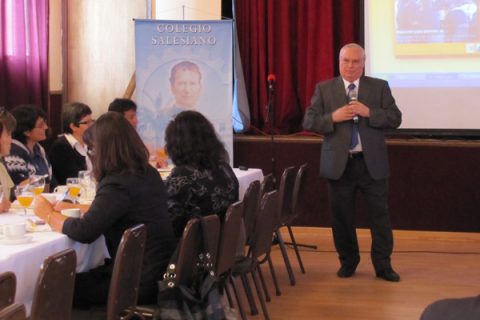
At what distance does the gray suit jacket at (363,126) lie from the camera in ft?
17.6

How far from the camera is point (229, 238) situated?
3.65 metres

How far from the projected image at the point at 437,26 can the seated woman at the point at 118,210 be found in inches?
171

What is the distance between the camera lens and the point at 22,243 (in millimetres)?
2938

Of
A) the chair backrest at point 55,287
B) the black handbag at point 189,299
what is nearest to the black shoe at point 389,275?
the black handbag at point 189,299

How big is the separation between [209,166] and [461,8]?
415cm

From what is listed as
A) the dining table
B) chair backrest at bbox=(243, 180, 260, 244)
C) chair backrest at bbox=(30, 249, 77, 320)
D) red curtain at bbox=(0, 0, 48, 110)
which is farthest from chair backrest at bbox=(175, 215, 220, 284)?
red curtain at bbox=(0, 0, 48, 110)

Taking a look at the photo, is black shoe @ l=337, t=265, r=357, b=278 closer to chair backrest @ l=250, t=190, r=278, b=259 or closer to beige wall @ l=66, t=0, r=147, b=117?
chair backrest @ l=250, t=190, r=278, b=259

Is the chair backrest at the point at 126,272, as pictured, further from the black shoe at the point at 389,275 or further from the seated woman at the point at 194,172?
the black shoe at the point at 389,275

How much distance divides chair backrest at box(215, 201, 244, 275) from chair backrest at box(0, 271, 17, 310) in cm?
147

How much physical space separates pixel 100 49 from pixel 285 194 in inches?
133

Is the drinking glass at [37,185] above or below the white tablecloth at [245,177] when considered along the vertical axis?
above

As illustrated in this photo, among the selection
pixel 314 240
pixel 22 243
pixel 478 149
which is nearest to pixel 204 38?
pixel 314 240

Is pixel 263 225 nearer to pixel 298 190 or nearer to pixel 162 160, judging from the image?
pixel 298 190

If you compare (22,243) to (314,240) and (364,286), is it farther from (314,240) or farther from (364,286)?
(314,240)
